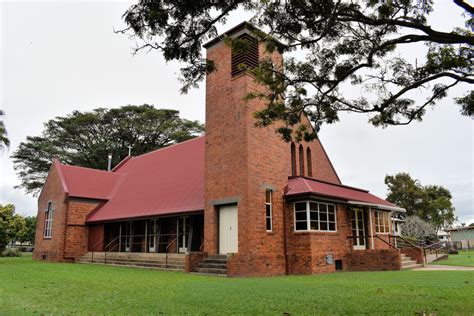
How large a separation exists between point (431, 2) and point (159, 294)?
28.1 feet

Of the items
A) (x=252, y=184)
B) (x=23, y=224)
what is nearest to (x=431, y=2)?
(x=252, y=184)

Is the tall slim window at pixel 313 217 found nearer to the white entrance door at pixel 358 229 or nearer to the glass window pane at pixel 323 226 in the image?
the glass window pane at pixel 323 226

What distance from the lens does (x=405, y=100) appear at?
31.5ft

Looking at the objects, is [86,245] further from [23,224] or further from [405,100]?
[405,100]

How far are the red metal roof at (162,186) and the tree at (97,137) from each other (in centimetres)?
1496

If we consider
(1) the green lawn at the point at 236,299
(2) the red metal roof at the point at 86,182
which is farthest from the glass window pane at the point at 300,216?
(2) the red metal roof at the point at 86,182

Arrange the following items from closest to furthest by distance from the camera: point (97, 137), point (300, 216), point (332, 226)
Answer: point (300, 216), point (332, 226), point (97, 137)

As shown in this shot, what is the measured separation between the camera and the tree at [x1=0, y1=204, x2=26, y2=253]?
25312 mm

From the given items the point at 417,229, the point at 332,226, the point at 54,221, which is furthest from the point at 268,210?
the point at 417,229

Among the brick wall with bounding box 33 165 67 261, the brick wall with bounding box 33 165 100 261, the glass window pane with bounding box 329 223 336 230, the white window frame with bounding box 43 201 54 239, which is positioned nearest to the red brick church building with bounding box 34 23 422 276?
the glass window pane with bounding box 329 223 336 230

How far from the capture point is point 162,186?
23.4 metres

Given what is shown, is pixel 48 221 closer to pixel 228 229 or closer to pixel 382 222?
pixel 228 229

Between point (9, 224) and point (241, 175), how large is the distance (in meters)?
17.8

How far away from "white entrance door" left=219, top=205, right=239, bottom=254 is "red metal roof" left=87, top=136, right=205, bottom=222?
1.53m
